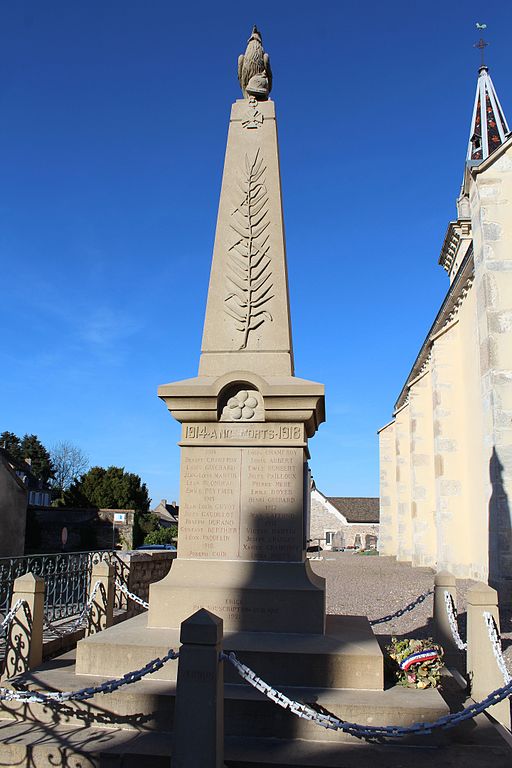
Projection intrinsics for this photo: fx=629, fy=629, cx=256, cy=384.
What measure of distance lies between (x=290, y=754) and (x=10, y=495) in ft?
77.9

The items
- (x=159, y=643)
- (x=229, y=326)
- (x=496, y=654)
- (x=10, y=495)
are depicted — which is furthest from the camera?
(x=10, y=495)

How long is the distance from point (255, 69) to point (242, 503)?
17.4 ft

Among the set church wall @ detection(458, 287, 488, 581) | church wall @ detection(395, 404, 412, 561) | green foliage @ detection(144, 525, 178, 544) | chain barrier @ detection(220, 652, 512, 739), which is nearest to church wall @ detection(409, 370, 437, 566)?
church wall @ detection(395, 404, 412, 561)

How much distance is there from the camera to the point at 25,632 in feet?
19.7

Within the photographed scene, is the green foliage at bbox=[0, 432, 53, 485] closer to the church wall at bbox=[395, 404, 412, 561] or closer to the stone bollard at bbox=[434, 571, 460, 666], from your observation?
the church wall at bbox=[395, 404, 412, 561]

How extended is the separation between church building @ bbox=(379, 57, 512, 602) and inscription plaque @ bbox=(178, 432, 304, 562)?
8.45 m

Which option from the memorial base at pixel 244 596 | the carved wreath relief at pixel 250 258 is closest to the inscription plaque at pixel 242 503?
the memorial base at pixel 244 596

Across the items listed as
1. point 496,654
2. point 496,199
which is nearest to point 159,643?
point 496,654

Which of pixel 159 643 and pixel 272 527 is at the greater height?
pixel 272 527

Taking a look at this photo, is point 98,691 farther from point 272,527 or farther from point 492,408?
point 492,408

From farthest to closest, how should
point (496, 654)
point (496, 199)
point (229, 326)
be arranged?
1. point (496, 199)
2. point (229, 326)
3. point (496, 654)

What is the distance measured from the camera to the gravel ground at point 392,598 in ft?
35.3

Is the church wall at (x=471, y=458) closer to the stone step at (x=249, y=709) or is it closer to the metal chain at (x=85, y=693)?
the stone step at (x=249, y=709)

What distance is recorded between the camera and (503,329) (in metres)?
14.2
